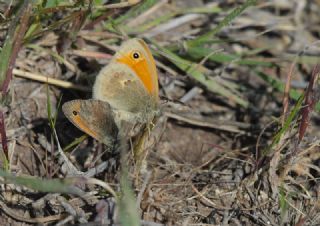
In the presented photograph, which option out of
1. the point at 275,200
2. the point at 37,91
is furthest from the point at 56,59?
the point at 275,200

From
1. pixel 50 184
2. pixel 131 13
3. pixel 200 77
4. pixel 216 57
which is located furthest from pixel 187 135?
pixel 50 184

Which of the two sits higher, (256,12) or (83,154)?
(256,12)

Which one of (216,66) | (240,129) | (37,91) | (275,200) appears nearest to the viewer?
(275,200)

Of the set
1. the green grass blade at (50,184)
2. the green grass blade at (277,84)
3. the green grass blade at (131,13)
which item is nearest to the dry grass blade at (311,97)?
the green grass blade at (277,84)

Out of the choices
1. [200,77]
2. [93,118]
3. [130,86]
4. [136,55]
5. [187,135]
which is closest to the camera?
[93,118]

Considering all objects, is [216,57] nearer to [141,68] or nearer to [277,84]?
[277,84]

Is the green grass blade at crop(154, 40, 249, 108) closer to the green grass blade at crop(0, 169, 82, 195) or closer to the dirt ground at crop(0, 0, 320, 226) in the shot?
the dirt ground at crop(0, 0, 320, 226)

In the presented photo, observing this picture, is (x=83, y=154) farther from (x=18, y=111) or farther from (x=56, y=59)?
(x=56, y=59)
